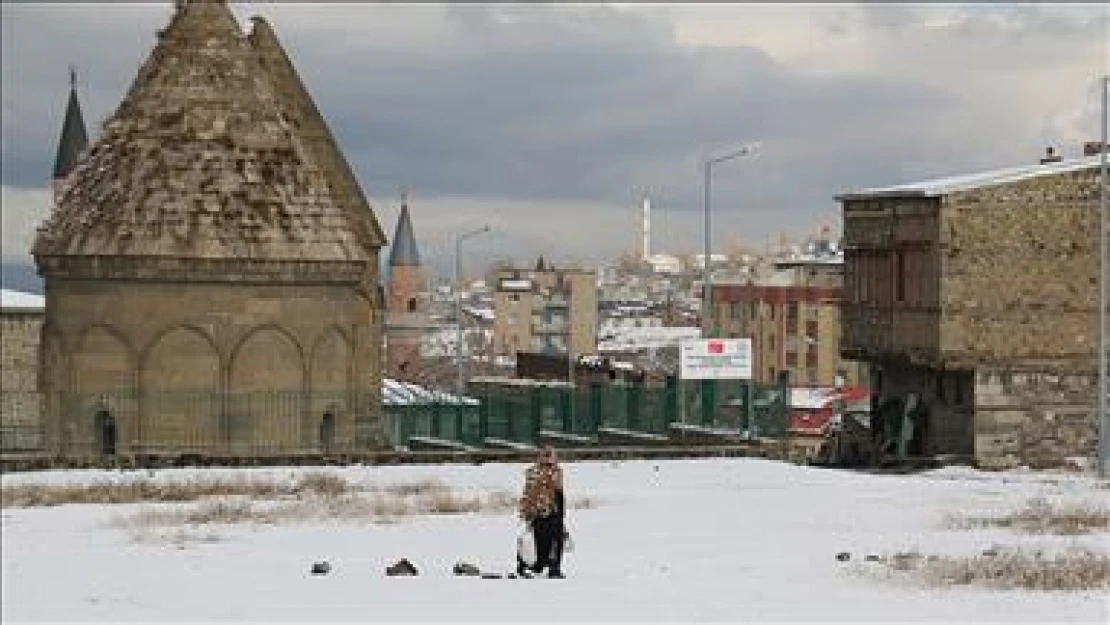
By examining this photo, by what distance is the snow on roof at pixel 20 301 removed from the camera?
76.5 meters

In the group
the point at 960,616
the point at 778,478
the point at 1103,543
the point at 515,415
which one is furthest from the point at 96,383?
the point at 960,616

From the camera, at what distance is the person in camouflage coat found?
61.3 feet

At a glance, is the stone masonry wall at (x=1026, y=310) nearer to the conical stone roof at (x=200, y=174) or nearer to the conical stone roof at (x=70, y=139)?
the conical stone roof at (x=200, y=174)

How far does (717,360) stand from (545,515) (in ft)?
65.9

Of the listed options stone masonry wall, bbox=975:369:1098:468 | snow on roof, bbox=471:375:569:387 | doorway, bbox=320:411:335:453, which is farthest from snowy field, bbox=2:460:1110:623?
snow on roof, bbox=471:375:569:387

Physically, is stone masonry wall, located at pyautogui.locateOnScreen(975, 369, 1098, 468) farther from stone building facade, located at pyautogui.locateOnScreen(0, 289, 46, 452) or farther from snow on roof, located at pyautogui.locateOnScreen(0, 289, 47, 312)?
snow on roof, located at pyautogui.locateOnScreen(0, 289, 47, 312)

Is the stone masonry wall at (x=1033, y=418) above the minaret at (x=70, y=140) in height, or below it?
below

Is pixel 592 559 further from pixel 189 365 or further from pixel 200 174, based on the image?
pixel 200 174

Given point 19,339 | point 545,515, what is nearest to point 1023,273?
point 545,515

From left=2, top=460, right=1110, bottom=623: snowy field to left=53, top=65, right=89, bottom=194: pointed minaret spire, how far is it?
55.7 m

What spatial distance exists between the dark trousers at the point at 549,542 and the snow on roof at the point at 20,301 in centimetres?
5836

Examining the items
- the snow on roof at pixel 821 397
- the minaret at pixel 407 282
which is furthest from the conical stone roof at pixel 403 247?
the snow on roof at pixel 821 397

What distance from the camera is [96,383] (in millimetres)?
39406

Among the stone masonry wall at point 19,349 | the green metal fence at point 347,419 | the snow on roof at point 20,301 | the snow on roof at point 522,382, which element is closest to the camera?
the green metal fence at point 347,419
